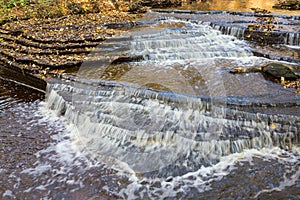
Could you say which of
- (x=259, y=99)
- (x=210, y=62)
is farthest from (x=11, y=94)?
(x=259, y=99)

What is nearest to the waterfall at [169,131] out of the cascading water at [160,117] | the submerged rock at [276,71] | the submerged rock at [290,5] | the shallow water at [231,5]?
the cascading water at [160,117]

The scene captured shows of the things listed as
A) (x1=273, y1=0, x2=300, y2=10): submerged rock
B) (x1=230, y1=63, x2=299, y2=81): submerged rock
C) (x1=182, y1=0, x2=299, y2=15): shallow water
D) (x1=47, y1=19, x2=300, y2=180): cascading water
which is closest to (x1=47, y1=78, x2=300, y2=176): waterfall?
(x1=47, y1=19, x2=300, y2=180): cascading water

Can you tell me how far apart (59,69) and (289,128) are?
621 cm

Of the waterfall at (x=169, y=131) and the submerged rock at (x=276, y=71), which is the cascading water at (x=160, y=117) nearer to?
the waterfall at (x=169, y=131)

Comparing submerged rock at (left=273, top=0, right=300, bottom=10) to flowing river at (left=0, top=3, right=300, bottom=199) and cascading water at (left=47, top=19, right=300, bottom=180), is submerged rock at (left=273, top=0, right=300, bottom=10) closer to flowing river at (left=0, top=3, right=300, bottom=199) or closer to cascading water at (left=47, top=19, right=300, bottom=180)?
flowing river at (left=0, top=3, right=300, bottom=199)

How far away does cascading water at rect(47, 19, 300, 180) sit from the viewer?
4902 millimetres

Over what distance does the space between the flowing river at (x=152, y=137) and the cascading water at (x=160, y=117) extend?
2 centimetres

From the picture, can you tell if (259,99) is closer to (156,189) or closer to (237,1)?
(156,189)

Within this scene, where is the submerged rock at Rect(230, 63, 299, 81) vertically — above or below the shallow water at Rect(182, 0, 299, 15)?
below

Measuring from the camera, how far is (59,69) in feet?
26.1

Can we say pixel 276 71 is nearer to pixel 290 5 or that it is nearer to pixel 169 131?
pixel 169 131

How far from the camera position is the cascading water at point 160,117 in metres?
4.90

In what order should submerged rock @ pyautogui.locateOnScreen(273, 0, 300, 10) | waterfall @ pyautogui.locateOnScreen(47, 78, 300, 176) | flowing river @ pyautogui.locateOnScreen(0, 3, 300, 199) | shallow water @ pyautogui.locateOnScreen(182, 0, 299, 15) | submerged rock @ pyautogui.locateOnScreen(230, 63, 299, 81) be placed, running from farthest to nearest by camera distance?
1. shallow water @ pyautogui.locateOnScreen(182, 0, 299, 15)
2. submerged rock @ pyautogui.locateOnScreen(273, 0, 300, 10)
3. submerged rock @ pyautogui.locateOnScreen(230, 63, 299, 81)
4. waterfall @ pyautogui.locateOnScreen(47, 78, 300, 176)
5. flowing river @ pyautogui.locateOnScreen(0, 3, 300, 199)

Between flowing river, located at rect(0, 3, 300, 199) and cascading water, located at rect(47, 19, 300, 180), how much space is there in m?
0.02
